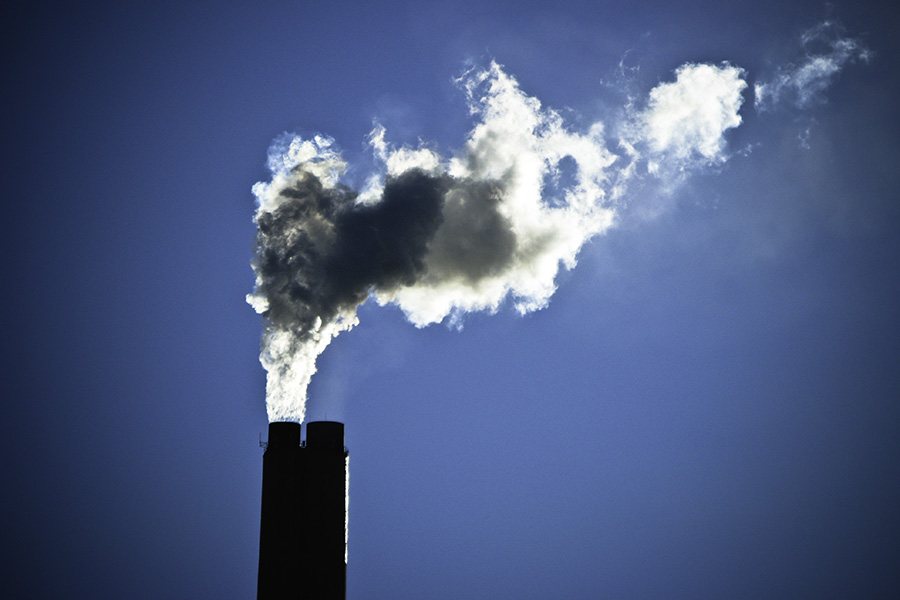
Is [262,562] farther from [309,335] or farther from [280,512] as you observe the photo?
[309,335]

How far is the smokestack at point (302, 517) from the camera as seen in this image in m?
32.1

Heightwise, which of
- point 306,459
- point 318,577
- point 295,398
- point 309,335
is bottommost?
point 318,577

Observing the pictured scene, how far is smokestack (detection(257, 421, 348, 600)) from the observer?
32.1 m

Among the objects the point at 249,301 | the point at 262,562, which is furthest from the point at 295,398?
the point at 262,562

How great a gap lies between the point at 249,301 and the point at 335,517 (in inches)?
490

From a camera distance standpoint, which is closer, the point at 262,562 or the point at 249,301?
the point at 262,562

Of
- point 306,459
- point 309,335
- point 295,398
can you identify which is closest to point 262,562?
point 306,459

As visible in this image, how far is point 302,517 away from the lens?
32875 mm

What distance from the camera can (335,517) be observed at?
33281mm

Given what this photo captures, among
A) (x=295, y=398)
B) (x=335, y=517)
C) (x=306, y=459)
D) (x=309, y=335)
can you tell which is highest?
(x=309, y=335)

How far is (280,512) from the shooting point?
108 ft

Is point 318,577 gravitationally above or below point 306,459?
below

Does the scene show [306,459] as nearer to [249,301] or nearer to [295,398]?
[295,398]

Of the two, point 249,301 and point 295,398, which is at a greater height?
point 249,301
